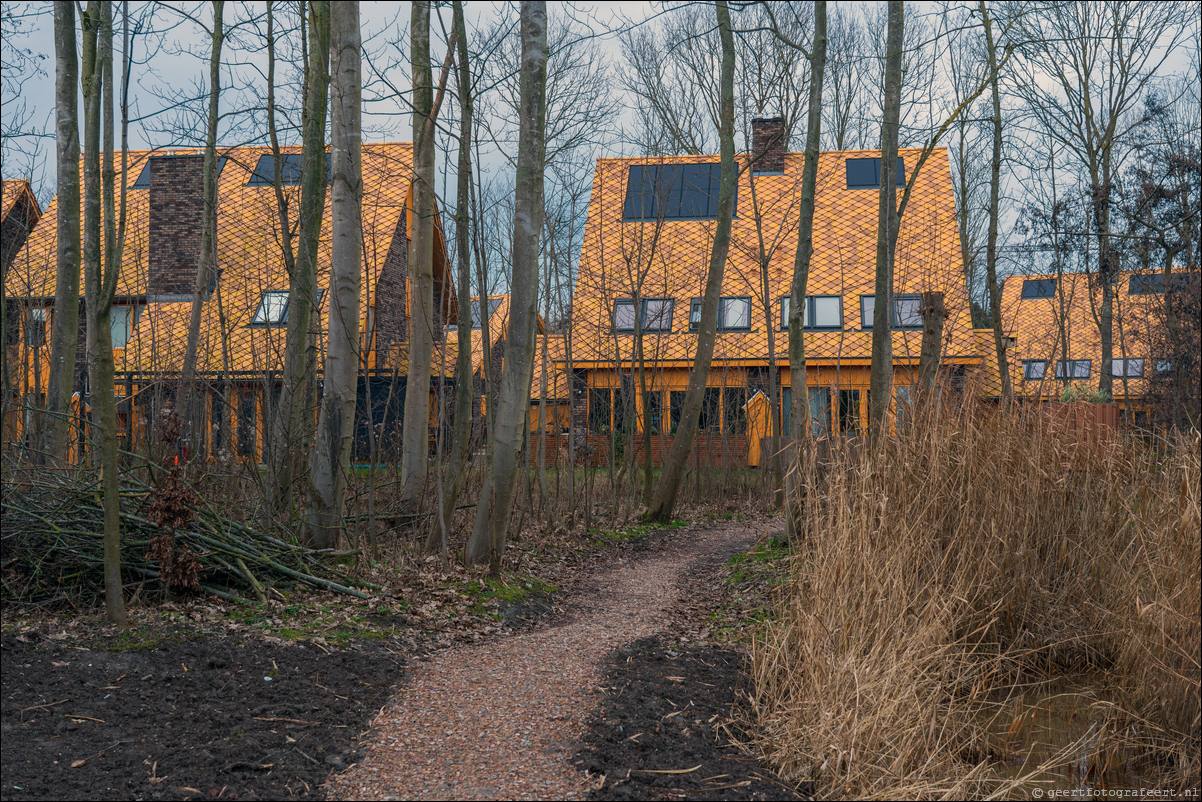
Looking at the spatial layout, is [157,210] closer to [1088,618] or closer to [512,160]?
[512,160]

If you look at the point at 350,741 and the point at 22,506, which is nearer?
the point at 350,741

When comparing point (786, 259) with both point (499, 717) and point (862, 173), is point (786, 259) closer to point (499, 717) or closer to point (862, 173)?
point (862, 173)

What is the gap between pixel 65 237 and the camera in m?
6.95

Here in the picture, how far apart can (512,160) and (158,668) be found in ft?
20.4

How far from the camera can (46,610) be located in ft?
17.7

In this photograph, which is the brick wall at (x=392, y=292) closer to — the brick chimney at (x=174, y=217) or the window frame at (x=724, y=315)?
the brick chimney at (x=174, y=217)

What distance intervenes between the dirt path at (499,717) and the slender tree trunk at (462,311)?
1.44 m

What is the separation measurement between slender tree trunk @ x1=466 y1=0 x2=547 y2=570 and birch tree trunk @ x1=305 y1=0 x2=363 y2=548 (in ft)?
4.04

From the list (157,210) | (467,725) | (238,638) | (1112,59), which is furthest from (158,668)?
(1112,59)

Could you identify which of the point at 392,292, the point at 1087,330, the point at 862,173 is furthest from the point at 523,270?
the point at 1087,330

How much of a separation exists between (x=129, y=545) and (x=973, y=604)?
5490 millimetres

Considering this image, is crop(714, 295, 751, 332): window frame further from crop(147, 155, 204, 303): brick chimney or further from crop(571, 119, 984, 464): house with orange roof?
crop(147, 155, 204, 303): brick chimney

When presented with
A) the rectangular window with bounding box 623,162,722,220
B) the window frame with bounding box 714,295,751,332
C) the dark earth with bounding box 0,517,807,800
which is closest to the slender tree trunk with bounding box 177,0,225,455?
the dark earth with bounding box 0,517,807,800

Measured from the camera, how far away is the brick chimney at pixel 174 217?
56.7 feet
